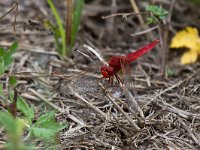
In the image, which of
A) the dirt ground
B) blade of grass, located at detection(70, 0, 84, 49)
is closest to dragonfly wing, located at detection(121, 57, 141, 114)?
the dirt ground

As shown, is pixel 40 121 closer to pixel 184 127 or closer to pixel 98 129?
pixel 98 129

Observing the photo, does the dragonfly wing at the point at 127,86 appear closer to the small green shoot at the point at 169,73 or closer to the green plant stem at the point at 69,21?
the small green shoot at the point at 169,73

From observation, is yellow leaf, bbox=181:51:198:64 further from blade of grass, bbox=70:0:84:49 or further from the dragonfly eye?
the dragonfly eye

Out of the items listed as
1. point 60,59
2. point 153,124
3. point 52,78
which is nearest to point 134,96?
point 153,124

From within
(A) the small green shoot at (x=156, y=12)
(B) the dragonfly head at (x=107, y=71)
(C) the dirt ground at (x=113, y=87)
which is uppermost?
(A) the small green shoot at (x=156, y=12)

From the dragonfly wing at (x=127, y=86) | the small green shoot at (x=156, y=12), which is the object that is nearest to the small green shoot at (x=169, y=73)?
the small green shoot at (x=156, y=12)
